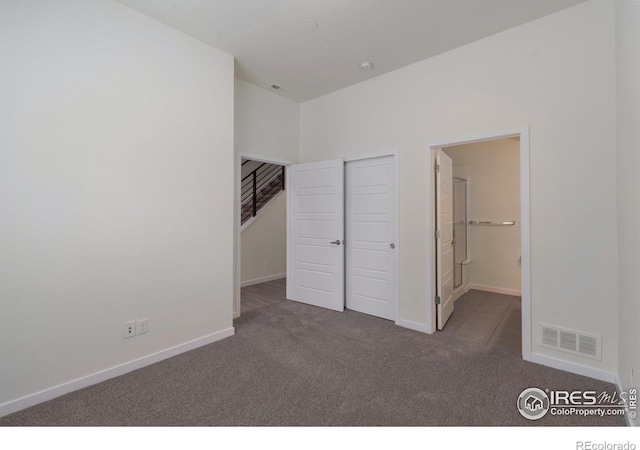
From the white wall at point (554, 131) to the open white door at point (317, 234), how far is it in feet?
3.32

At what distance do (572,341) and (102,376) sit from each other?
3750mm

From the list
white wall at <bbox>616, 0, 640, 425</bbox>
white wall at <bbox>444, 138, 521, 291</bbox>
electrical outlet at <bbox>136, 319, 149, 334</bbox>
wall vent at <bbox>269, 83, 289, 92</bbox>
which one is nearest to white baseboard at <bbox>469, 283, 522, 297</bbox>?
white wall at <bbox>444, 138, 521, 291</bbox>

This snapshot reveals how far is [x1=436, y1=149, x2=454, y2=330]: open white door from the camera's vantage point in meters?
3.23

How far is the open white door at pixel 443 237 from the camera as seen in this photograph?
10.6ft

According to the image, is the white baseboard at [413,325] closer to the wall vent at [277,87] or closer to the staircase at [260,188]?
the wall vent at [277,87]

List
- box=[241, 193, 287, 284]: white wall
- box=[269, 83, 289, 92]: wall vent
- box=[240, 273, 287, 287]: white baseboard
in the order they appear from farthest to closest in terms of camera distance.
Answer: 1. box=[241, 193, 287, 284]: white wall
2. box=[240, 273, 287, 287]: white baseboard
3. box=[269, 83, 289, 92]: wall vent

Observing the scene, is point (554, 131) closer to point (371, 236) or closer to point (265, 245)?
point (371, 236)

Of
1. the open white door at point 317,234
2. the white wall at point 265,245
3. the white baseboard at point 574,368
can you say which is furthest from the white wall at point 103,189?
the white baseboard at point 574,368

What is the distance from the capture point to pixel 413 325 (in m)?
3.29

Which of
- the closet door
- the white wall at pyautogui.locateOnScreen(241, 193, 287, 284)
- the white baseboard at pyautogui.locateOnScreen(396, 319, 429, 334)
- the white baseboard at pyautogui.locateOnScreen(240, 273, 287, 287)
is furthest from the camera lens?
the white wall at pyautogui.locateOnScreen(241, 193, 287, 284)

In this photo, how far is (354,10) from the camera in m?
2.43

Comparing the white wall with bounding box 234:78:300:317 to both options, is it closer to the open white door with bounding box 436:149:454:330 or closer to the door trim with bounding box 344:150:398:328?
the door trim with bounding box 344:150:398:328

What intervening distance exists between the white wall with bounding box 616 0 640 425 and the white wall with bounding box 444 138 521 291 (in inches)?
107
